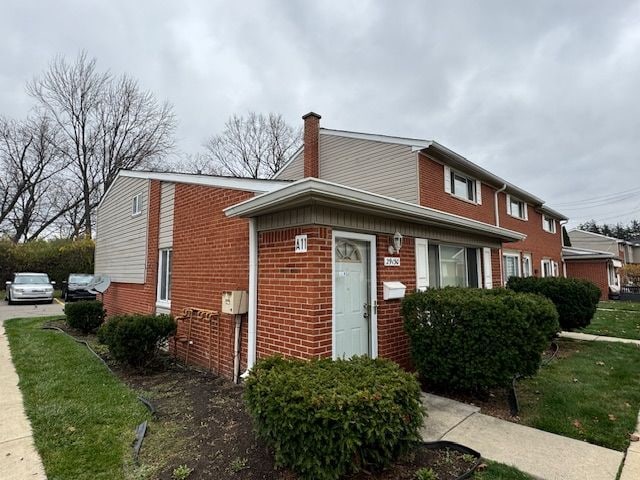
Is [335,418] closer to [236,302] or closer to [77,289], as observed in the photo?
[236,302]

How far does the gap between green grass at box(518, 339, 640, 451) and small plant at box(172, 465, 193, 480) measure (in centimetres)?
364

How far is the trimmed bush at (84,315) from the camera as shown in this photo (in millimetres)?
9773

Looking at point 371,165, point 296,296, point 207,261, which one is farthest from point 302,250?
point 371,165

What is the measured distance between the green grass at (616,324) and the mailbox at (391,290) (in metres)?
7.93

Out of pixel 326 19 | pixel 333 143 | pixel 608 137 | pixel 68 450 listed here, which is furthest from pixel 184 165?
pixel 608 137

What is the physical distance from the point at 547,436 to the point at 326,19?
9152 millimetres

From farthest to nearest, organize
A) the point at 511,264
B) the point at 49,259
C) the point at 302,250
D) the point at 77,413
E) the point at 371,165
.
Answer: the point at 49,259, the point at 511,264, the point at 371,165, the point at 302,250, the point at 77,413

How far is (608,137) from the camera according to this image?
2448cm

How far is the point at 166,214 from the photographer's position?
8117mm

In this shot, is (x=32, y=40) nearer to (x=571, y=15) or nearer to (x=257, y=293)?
(x=257, y=293)

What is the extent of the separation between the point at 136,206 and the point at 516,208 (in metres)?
16.1

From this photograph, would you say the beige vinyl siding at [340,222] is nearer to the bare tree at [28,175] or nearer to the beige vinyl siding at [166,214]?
the beige vinyl siding at [166,214]

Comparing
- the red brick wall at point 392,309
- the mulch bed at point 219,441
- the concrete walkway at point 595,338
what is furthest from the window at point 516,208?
the mulch bed at point 219,441

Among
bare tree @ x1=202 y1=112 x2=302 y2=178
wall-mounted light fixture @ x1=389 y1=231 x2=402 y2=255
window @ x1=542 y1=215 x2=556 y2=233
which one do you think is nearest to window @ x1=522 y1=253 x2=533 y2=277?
window @ x1=542 y1=215 x2=556 y2=233
